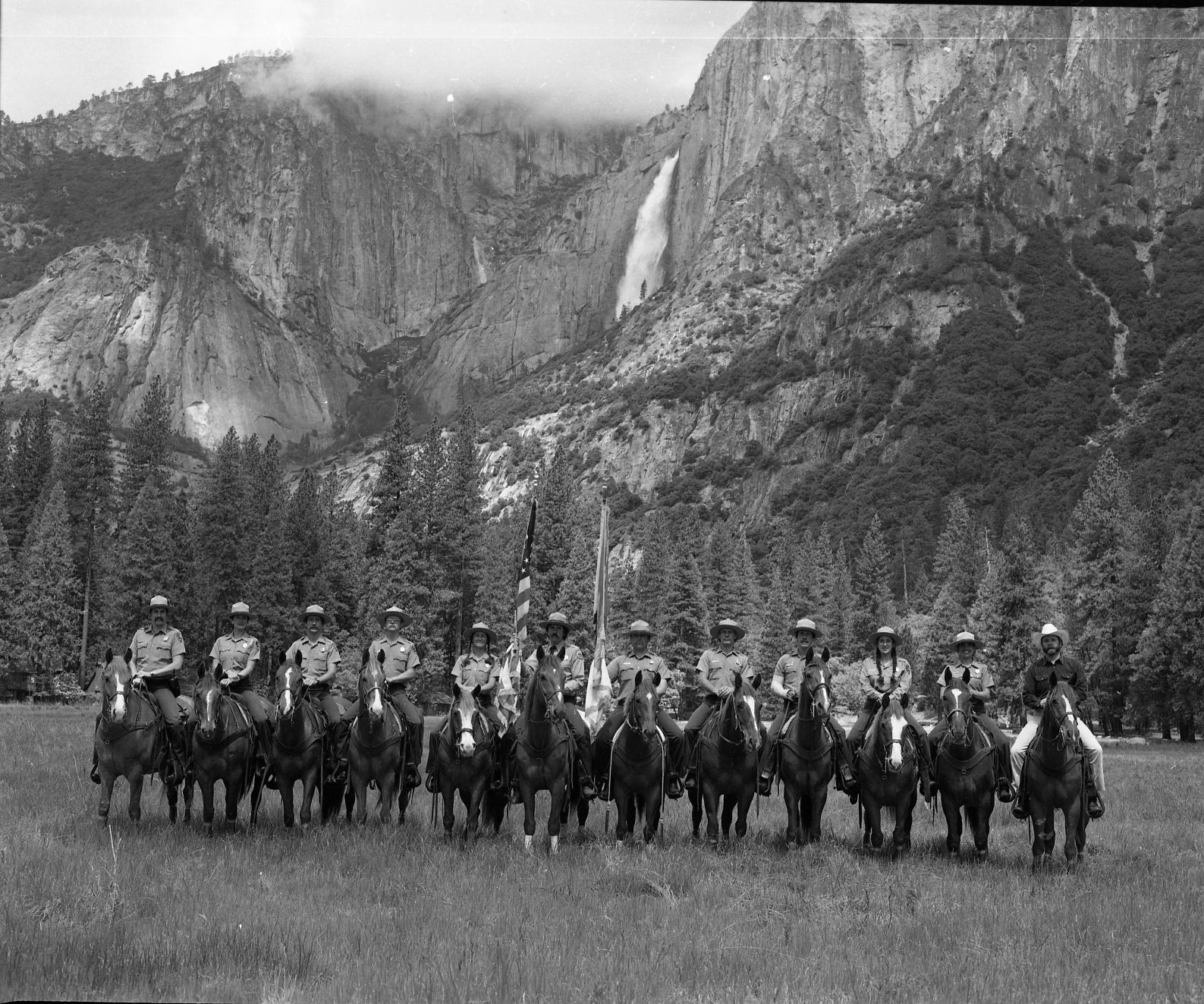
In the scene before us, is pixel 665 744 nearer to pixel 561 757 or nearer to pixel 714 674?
pixel 714 674

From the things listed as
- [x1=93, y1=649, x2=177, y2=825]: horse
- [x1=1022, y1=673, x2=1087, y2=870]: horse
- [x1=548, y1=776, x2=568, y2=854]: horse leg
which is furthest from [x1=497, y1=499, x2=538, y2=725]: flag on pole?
[x1=1022, y1=673, x2=1087, y2=870]: horse

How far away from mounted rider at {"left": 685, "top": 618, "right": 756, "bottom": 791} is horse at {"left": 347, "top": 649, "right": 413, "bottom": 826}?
4309 mm

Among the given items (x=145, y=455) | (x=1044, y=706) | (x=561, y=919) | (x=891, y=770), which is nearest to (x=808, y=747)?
(x=891, y=770)

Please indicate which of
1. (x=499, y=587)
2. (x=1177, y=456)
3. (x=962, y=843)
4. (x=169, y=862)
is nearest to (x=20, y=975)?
(x=169, y=862)

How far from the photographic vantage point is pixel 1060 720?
15.1 m

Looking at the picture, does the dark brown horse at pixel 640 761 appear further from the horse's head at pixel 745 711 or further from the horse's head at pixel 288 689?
the horse's head at pixel 288 689

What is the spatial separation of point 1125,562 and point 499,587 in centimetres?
3465

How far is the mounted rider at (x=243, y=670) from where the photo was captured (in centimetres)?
1773

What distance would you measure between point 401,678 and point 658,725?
3.99m

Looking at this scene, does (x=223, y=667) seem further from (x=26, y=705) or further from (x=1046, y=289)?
(x=1046, y=289)

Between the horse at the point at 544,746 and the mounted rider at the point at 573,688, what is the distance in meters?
0.60

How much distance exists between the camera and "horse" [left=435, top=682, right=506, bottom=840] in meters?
16.6

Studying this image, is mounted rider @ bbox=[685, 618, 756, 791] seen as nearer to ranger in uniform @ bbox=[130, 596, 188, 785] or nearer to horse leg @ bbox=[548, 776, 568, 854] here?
horse leg @ bbox=[548, 776, 568, 854]

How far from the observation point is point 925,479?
153500 millimetres
